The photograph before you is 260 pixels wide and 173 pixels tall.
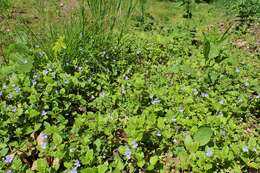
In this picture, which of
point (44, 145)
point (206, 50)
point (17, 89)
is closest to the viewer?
point (44, 145)

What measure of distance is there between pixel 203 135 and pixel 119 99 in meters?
0.80

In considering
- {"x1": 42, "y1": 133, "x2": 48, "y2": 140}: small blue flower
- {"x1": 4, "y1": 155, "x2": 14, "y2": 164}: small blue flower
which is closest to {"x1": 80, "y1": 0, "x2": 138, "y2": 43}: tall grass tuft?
{"x1": 42, "y1": 133, "x2": 48, "y2": 140}: small blue flower

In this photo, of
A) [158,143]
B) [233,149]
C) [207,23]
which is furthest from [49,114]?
[207,23]

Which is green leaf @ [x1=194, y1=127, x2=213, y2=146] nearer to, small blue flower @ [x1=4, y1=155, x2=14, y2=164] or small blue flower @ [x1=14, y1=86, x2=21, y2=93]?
small blue flower @ [x1=4, y1=155, x2=14, y2=164]

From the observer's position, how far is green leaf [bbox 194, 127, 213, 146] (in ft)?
8.65

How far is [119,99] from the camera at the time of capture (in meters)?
3.14

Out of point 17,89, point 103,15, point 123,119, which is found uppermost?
point 103,15

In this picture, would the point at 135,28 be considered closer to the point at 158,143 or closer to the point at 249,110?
the point at 249,110

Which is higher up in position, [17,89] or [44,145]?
[17,89]

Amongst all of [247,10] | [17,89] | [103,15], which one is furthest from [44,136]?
[247,10]

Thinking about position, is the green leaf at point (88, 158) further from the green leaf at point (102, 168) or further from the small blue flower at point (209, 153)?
the small blue flower at point (209, 153)

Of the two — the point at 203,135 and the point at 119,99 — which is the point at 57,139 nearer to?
the point at 119,99

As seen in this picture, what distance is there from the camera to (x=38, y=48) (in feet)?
11.5

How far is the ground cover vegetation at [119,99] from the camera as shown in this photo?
8.38ft
